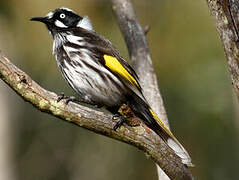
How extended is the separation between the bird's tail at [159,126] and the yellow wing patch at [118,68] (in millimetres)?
209

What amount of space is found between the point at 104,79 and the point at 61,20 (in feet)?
3.95

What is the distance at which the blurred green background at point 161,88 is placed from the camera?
35.4 feet

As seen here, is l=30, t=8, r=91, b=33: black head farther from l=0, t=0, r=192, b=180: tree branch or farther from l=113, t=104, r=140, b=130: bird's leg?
l=113, t=104, r=140, b=130: bird's leg

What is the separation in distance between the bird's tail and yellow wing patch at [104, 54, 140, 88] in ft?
0.68

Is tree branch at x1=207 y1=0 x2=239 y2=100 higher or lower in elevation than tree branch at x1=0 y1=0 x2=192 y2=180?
higher

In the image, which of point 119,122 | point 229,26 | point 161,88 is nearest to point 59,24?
point 119,122

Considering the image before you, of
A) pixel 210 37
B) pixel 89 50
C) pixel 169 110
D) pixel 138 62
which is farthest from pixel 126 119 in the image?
pixel 210 37

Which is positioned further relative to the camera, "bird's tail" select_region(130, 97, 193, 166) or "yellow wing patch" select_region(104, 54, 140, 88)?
"yellow wing patch" select_region(104, 54, 140, 88)

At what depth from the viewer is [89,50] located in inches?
211

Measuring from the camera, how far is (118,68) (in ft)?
17.2

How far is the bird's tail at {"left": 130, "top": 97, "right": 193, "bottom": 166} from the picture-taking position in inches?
198

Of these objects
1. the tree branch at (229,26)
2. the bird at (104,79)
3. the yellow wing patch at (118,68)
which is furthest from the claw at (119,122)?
the tree branch at (229,26)

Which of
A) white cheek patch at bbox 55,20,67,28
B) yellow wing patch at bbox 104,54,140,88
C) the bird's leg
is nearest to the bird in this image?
yellow wing patch at bbox 104,54,140,88

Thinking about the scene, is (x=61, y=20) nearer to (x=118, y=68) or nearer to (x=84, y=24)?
(x=84, y=24)
